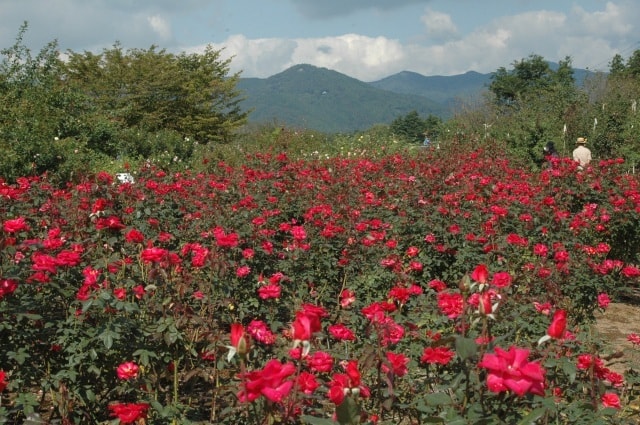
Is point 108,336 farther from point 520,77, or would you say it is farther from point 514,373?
point 520,77

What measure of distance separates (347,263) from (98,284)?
2.15 m

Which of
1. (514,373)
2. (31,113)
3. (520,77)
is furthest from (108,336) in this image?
(520,77)

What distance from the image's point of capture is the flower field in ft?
5.84

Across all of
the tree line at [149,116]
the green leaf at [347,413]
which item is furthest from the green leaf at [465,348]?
the tree line at [149,116]

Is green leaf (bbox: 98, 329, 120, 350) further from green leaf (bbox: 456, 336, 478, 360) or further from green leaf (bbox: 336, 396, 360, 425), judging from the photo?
green leaf (bbox: 456, 336, 478, 360)

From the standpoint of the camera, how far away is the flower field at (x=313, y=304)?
5.84 feet

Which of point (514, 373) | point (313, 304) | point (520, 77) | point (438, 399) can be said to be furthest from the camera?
point (520, 77)

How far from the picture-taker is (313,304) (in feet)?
12.5

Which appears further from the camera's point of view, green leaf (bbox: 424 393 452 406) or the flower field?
the flower field

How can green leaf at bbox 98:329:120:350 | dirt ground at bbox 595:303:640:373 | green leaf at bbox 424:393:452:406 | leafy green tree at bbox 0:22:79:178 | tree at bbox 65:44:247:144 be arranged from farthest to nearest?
tree at bbox 65:44:247:144, leafy green tree at bbox 0:22:79:178, dirt ground at bbox 595:303:640:373, green leaf at bbox 98:329:120:350, green leaf at bbox 424:393:452:406

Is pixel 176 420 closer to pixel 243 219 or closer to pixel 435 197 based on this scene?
pixel 243 219

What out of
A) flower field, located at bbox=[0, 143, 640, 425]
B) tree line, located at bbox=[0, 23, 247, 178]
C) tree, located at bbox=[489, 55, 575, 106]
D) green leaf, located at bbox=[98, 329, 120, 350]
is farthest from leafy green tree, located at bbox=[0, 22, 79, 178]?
tree, located at bbox=[489, 55, 575, 106]

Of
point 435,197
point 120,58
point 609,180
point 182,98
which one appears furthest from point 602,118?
point 120,58

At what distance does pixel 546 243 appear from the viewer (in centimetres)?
470
